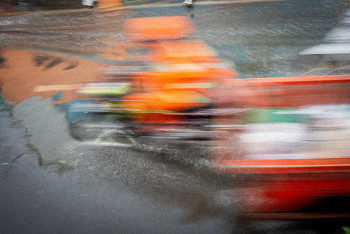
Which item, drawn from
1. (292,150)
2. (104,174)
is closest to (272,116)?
(292,150)

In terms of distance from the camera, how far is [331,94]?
3.39 metres

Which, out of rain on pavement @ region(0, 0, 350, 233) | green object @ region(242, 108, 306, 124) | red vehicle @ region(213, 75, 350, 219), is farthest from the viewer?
green object @ region(242, 108, 306, 124)

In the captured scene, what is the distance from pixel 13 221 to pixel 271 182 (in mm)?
2694

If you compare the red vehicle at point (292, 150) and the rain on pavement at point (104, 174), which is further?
the rain on pavement at point (104, 174)

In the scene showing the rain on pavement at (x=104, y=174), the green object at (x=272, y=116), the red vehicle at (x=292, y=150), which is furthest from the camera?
the green object at (x=272, y=116)

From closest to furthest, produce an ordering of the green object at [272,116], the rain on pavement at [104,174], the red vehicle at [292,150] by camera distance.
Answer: the red vehicle at [292,150], the rain on pavement at [104,174], the green object at [272,116]

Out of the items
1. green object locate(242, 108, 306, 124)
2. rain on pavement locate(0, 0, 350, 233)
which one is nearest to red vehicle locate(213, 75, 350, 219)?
green object locate(242, 108, 306, 124)

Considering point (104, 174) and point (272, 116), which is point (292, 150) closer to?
point (272, 116)

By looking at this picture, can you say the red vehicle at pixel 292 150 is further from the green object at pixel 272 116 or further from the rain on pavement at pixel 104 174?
the rain on pavement at pixel 104 174

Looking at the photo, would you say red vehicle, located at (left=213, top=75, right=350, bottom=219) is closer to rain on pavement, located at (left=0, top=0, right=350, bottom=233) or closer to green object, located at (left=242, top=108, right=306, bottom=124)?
green object, located at (left=242, top=108, right=306, bottom=124)

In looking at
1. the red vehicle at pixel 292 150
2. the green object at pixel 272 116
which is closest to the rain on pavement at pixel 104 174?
the red vehicle at pixel 292 150

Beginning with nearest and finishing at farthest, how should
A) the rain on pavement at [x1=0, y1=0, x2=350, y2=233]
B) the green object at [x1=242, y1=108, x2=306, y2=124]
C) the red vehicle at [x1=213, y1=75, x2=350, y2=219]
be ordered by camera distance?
the red vehicle at [x1=213, y1=75, x2=350, y2=219] → the rain on pavement at [x1=0, y1=0, x2=350, y2=233] → the green object at [x1=242, y1=108, x2=306, y2=124]

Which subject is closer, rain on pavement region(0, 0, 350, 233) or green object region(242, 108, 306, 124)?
rain on pavement region(0, 0, 350, 233)

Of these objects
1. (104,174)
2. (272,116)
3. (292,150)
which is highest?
(272,116)
